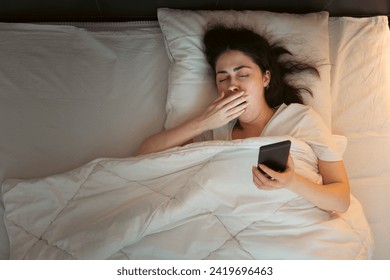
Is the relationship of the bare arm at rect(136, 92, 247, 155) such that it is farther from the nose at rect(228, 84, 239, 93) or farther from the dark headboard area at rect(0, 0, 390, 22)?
the dark headboard area at rect(0, 0, 390, 22)

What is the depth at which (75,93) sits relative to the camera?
1291mm

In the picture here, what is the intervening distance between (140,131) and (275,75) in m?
0.44

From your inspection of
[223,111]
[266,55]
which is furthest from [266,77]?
[223,111]

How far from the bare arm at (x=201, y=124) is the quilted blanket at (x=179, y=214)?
0.30 ft

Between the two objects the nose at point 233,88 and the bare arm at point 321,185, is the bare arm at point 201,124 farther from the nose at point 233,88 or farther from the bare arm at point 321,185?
the bare arm at point 321,185

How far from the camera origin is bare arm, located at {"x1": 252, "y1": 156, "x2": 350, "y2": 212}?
93 centimetres

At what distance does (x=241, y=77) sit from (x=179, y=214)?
15.9 inches

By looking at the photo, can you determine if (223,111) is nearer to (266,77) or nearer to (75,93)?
(266,77)

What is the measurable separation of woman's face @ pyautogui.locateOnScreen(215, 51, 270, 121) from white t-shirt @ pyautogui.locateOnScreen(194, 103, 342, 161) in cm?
7

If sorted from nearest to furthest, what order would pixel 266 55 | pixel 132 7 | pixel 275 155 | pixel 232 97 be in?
1. pixel 275 155
2. pixel 232 97
3. pixel 266 55
4. pixel 132 7

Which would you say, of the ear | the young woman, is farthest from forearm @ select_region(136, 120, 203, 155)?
the ear

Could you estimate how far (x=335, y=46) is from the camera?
1.39 metres

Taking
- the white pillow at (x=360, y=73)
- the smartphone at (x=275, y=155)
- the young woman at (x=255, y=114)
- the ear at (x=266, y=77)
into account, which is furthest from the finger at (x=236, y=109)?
the white pillow at (x=360, y=73)

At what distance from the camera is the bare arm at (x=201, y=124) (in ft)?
3.58
